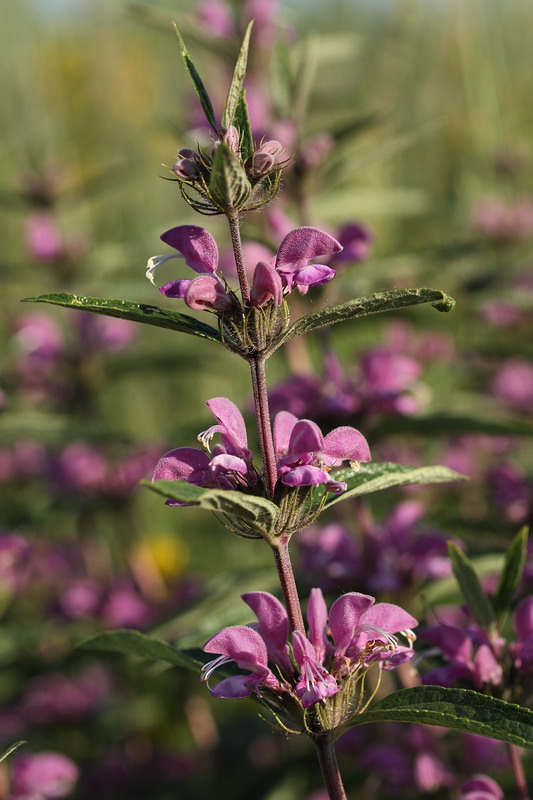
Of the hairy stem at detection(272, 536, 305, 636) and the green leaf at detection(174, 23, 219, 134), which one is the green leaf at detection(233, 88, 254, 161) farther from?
the hairy stem at detection(272, 536, 305, 636)

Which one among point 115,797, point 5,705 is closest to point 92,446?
point 5,705

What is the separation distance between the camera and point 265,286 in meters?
0.86

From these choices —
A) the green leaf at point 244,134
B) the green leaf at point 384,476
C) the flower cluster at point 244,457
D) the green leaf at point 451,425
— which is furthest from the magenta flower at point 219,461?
the green leaf at point 451,425

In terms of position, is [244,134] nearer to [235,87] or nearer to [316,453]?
[235,87]

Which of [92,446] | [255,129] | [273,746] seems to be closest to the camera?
[255,129]

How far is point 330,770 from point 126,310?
0.51 meters

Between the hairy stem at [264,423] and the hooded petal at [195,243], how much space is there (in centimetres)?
12

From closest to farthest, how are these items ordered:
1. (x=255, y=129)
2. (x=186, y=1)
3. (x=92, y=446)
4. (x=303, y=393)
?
(x=303, y=393) → (x=255, y=129) → (x=92, y=446) → (x=186, y=1)

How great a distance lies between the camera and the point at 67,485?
261 cm

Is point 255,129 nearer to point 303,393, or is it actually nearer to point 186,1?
point 303,393

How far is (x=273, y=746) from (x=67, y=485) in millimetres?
960

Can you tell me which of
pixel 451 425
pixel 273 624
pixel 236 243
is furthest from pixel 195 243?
pixel 451 425

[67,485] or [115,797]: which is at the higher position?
[67,485]

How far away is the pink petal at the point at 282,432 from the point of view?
3.25ft
